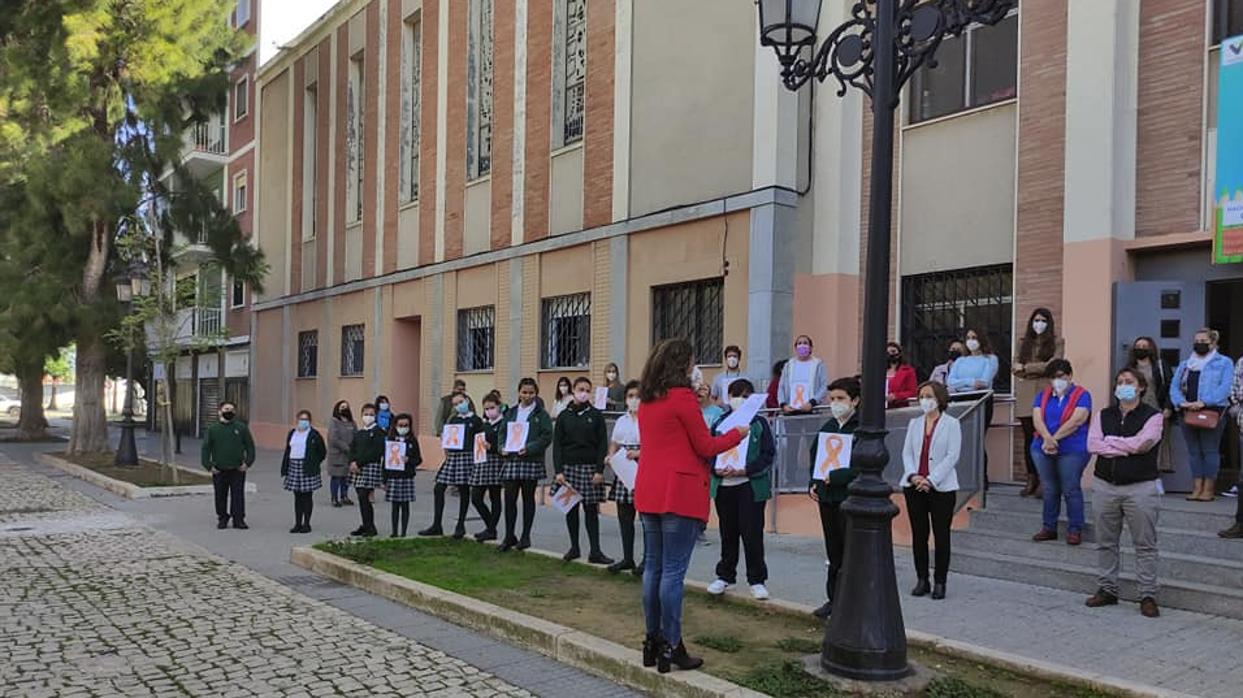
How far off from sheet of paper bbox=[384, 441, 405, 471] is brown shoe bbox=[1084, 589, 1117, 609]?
744 cm

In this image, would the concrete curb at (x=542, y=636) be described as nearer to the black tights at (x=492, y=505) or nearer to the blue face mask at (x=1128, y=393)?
the black tights at (x=492, y=505)

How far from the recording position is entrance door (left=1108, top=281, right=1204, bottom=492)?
9.55 m

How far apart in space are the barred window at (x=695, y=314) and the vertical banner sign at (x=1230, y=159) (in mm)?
6366

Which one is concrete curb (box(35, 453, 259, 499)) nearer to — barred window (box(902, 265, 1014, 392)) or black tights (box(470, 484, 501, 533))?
black tights (box(470, 484, 501, 533))

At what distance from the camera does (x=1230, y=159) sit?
30.4ft

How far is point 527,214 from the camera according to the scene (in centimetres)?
1830

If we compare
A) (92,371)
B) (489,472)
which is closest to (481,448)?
(489,472)

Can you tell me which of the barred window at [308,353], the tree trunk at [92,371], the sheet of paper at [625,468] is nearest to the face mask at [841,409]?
the sheet of paper at [625,468]

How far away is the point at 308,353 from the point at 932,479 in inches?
917

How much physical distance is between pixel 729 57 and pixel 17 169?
18.2 m

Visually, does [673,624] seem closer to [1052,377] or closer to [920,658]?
[920,658]

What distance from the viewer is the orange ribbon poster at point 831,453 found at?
726 cm

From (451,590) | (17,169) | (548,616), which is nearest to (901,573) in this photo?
(548,616)

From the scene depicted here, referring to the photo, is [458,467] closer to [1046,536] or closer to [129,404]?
[1046,536]
